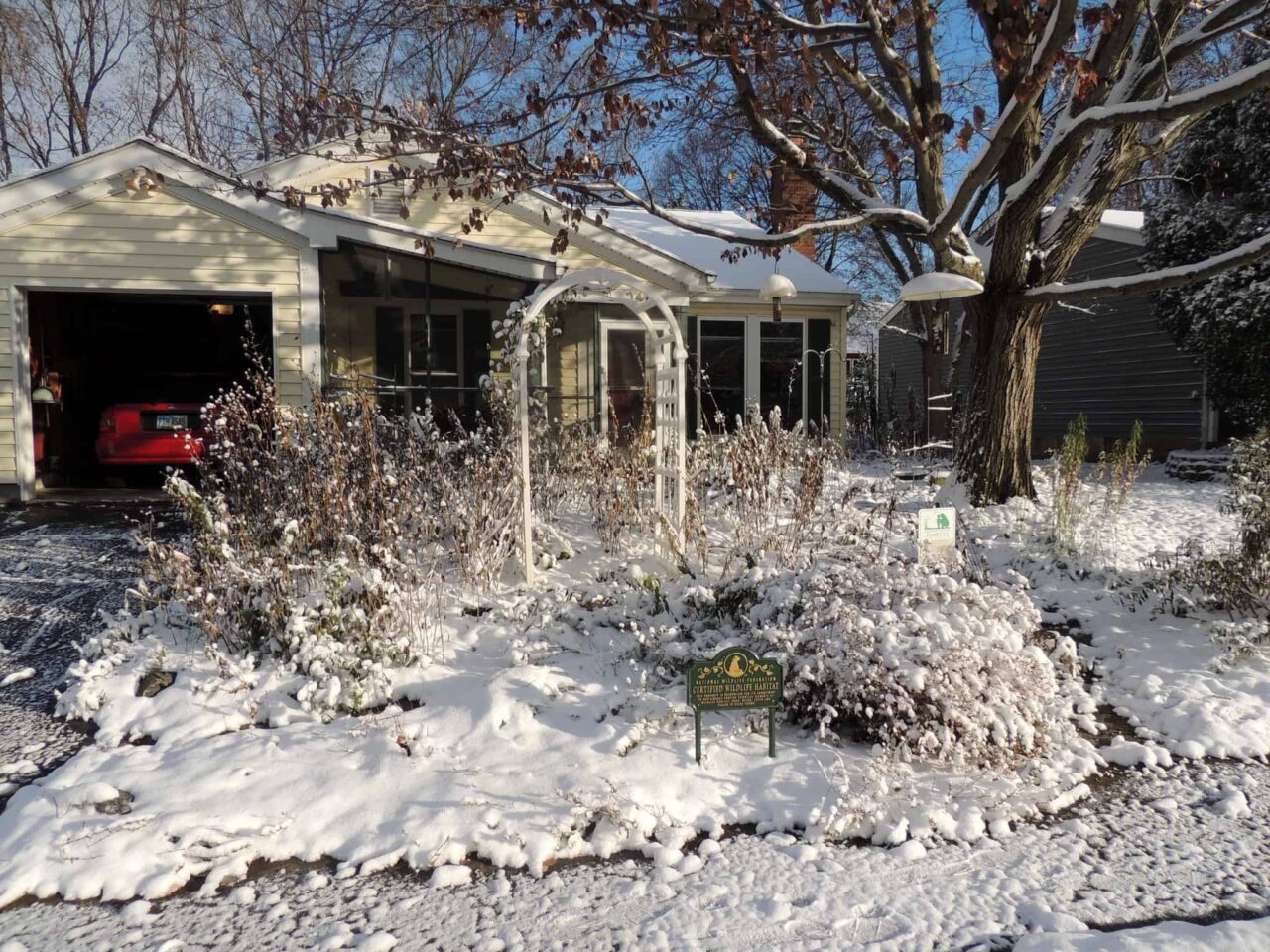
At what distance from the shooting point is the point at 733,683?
3.47 meters

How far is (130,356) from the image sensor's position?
1364 cm

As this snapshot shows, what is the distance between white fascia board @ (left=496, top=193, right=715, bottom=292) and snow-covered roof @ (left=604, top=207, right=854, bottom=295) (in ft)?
1.67

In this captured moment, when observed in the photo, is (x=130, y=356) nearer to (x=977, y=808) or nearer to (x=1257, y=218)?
(x=977, y=808)

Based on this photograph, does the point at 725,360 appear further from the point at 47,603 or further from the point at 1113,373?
the point at 47,603

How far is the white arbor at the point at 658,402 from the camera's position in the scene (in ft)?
17.2

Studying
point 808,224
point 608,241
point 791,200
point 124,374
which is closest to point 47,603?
point 808,224

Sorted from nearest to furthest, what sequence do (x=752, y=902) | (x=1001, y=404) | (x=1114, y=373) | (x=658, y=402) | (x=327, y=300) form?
(x=752, y=902)
(x=658, y=402)
(x=1001, y=404)
(x=327, y=300)
(x=1114, y=373)

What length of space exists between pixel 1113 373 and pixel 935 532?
42.7 feet

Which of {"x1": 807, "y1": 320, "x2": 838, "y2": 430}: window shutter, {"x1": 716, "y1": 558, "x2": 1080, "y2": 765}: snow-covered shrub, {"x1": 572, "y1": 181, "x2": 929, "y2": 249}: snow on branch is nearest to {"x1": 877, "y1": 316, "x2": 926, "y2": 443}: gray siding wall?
{"x1": 807, "y1": 320, "x2": 838, "y2": 430}: window shutter

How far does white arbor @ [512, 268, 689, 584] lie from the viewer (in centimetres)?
525

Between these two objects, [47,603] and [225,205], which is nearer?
[47,603]

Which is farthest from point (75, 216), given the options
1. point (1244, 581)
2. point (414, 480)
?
point (1244, 581)

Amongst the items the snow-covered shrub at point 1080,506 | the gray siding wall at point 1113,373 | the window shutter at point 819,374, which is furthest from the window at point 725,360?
the snow-covered shrub at point 1080,506

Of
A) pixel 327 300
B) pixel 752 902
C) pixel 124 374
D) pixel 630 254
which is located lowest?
pixel 752 902
